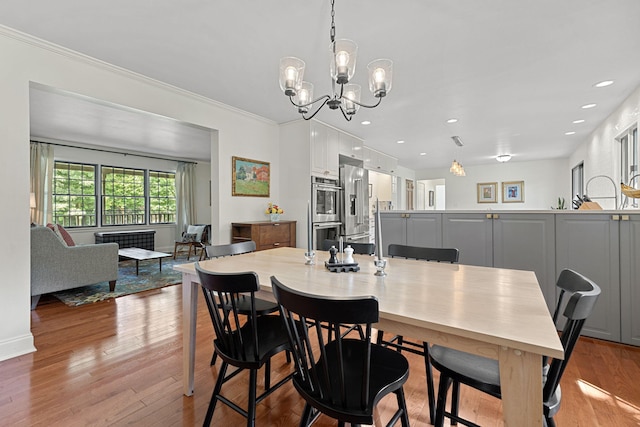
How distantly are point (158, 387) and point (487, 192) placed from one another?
30.9 ft

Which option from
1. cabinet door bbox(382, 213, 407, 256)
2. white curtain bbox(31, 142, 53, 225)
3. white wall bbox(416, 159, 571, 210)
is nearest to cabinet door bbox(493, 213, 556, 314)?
cabinet door bbox(382, 213, 407, 256)

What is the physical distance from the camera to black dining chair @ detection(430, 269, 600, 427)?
91 centimetres

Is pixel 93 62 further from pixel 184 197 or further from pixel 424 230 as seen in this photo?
pixel 184 197

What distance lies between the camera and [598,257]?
2.40 m

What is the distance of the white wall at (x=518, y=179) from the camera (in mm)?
7789

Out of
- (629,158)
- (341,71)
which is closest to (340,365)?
(341,71)

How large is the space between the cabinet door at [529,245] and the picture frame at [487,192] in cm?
688

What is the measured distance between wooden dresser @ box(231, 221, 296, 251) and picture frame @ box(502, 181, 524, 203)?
7324mm

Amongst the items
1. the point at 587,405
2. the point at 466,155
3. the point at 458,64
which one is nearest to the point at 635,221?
the point at 587,405

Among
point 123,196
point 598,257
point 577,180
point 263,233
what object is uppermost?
point 577,180

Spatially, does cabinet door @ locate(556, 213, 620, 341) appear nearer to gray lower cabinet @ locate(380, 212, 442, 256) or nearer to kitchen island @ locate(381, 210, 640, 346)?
kitchen island @ locate(381, 210, 640, 346)

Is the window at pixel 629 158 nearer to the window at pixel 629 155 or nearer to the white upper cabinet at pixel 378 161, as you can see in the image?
the window at pixel 629 155

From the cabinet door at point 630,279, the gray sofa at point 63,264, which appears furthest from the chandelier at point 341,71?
the gray sofa at point 63,264

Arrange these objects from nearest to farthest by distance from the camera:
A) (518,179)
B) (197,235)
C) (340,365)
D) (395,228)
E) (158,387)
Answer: (340,365), (158,387), (395,228), (197,235), (518,179)
